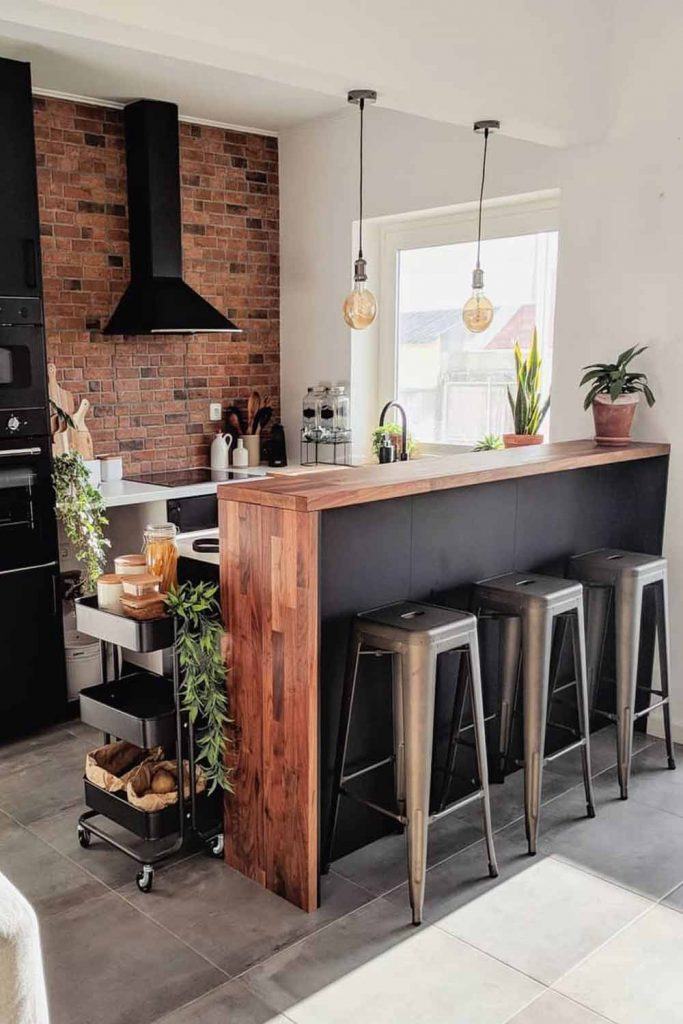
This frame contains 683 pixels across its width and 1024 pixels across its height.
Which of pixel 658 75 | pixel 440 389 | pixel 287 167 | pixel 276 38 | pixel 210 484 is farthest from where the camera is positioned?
pixel 287 167

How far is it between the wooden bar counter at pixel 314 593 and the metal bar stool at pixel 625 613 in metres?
0.40

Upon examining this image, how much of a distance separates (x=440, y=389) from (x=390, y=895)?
2988mm

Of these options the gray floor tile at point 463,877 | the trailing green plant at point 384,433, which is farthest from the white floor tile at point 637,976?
the trailing green plant at point 384,433

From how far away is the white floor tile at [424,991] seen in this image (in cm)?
214

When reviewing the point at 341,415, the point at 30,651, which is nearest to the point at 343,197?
the point at 341,415

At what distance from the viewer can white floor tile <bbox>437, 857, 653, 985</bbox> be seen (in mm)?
2369

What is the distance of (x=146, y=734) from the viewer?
2.61 meters

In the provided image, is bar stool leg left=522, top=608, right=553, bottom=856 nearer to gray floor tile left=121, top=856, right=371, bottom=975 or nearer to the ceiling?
gray floor tile left=121, top=856, right=371, bottom=975

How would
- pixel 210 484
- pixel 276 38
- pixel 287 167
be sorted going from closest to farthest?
1. pixel 276 38
2. pixel 210 484
3. pixel 287 167

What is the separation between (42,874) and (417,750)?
4.01 feet

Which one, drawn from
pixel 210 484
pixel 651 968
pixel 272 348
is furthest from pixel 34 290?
pixel 651 968

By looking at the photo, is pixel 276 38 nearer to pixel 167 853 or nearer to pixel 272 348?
pixel 167 853

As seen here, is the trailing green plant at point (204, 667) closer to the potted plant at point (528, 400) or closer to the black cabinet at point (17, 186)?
the black cabinet at point (17, 186)

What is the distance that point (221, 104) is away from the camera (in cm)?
470
